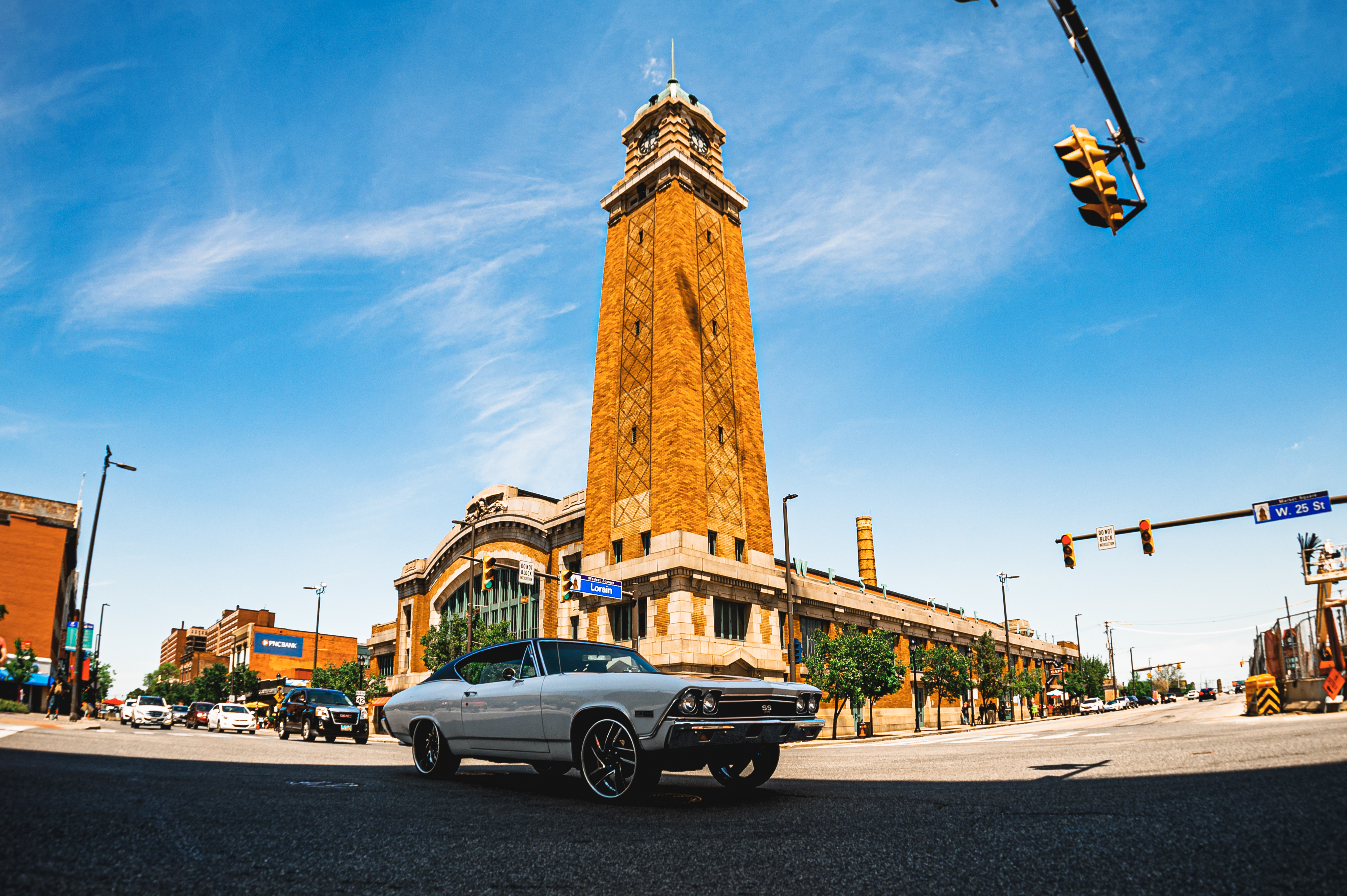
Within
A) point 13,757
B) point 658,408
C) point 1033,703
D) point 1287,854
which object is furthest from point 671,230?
point 1033,703

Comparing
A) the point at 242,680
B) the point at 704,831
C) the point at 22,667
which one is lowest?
the point at 242,680

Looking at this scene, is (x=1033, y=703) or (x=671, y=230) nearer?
(x=671, y=230)

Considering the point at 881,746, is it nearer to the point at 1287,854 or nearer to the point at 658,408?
the point at 1287,854

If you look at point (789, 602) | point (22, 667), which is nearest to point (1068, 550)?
point (789, 602)

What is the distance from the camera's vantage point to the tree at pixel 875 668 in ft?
123

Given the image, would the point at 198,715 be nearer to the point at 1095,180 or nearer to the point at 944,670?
the point at 944,670

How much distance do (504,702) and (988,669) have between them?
4998 cm

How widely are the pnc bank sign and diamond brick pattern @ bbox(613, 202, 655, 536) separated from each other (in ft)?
285

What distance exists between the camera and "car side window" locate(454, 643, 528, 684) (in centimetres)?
831

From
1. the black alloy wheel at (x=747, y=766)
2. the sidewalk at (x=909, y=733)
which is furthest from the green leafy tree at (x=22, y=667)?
the black alloy wheel at (x=747, y=766)

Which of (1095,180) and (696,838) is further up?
(1095,180)

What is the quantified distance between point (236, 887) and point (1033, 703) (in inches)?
3150

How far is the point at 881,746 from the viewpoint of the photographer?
70.6 ft

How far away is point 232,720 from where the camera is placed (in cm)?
3666
